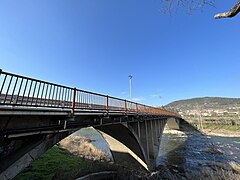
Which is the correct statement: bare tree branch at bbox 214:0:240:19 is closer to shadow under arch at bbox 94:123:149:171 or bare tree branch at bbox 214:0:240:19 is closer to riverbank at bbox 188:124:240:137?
shadow under arch at bbox 94:123:149:171

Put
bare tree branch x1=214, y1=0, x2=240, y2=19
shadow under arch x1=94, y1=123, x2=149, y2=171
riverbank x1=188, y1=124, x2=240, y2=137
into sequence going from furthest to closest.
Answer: riverbank x1=188, y1=124, x2=240, y2=137, shadow under arch x1=94, y1=123, x2=149, y2=171, bare tree branch x1=214, y1=0, x2=240, y2=19

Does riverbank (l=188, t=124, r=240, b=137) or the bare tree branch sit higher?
the bare tree branch

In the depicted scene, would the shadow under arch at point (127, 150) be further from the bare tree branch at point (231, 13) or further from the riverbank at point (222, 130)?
the riverbank at point (222, 130)

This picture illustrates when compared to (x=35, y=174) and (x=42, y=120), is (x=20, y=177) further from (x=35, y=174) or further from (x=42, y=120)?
(x=42, y=120)

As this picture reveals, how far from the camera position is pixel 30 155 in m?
4.04

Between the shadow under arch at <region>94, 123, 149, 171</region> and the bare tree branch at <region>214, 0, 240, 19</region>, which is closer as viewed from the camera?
the bare tree branch at <region>214, 0, 240, 19</region>

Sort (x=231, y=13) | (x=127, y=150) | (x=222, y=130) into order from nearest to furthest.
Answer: (x=231, y=13) < (x=127, y=150) < (x=222, y=130)

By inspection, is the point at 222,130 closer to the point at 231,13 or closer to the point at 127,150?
the point at 127,150

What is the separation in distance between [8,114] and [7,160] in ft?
4.50

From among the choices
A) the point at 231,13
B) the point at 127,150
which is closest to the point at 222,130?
the point at 127,150

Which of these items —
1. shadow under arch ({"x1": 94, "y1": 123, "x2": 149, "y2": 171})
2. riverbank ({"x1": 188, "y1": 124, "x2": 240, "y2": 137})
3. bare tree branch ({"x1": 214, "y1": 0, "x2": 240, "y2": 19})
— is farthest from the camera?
→ riverbank ({"x1": 188, "y1": 124, "x2": 240, "y2": 137})

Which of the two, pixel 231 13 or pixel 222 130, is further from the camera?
pixel 222 130

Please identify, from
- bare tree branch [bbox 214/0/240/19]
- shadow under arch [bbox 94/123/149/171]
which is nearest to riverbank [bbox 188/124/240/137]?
shadow under arch [bbox 94/123/149/171]

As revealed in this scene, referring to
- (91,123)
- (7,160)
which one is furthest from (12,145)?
(91,123)
